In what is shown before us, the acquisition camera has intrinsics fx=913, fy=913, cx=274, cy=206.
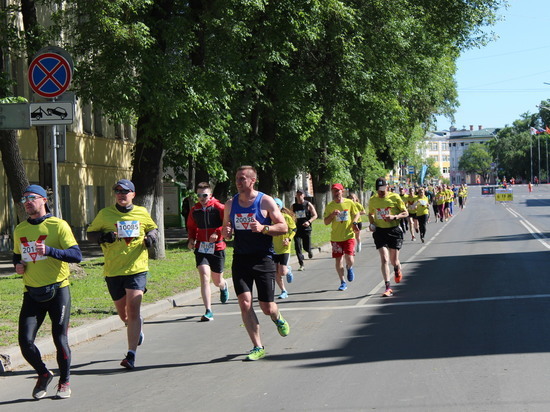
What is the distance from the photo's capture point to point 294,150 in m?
31.2

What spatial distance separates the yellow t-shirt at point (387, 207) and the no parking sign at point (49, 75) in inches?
206

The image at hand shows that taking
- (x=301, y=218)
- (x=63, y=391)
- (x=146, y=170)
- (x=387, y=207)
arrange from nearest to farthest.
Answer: (x=63, y=391) < (x=387, y=207) < (x=301, y=218) < (x=146, y=170)

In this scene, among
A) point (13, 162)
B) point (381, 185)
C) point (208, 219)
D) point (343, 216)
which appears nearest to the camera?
point (208, 219)

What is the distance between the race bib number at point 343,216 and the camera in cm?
1489

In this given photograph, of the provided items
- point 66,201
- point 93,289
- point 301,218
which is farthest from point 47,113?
point 66,201

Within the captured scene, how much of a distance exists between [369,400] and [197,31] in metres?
17.1

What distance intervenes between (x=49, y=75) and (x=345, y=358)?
18.2ft

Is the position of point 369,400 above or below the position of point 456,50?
below

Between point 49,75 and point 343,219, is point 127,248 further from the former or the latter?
point 343,219

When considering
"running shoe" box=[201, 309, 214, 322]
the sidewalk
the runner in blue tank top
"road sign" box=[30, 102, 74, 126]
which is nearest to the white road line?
"running shoe" box=[201, 309, 214, 322]

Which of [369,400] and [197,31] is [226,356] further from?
[197,31]

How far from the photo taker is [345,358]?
27.9 ft

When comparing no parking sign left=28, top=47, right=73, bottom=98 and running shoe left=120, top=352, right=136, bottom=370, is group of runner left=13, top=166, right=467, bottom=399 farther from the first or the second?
no parking sign left=28, top=47, right=73, bottom=98

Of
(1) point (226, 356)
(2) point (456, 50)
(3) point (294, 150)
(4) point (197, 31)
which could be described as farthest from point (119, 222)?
(2) point (456, 50)
